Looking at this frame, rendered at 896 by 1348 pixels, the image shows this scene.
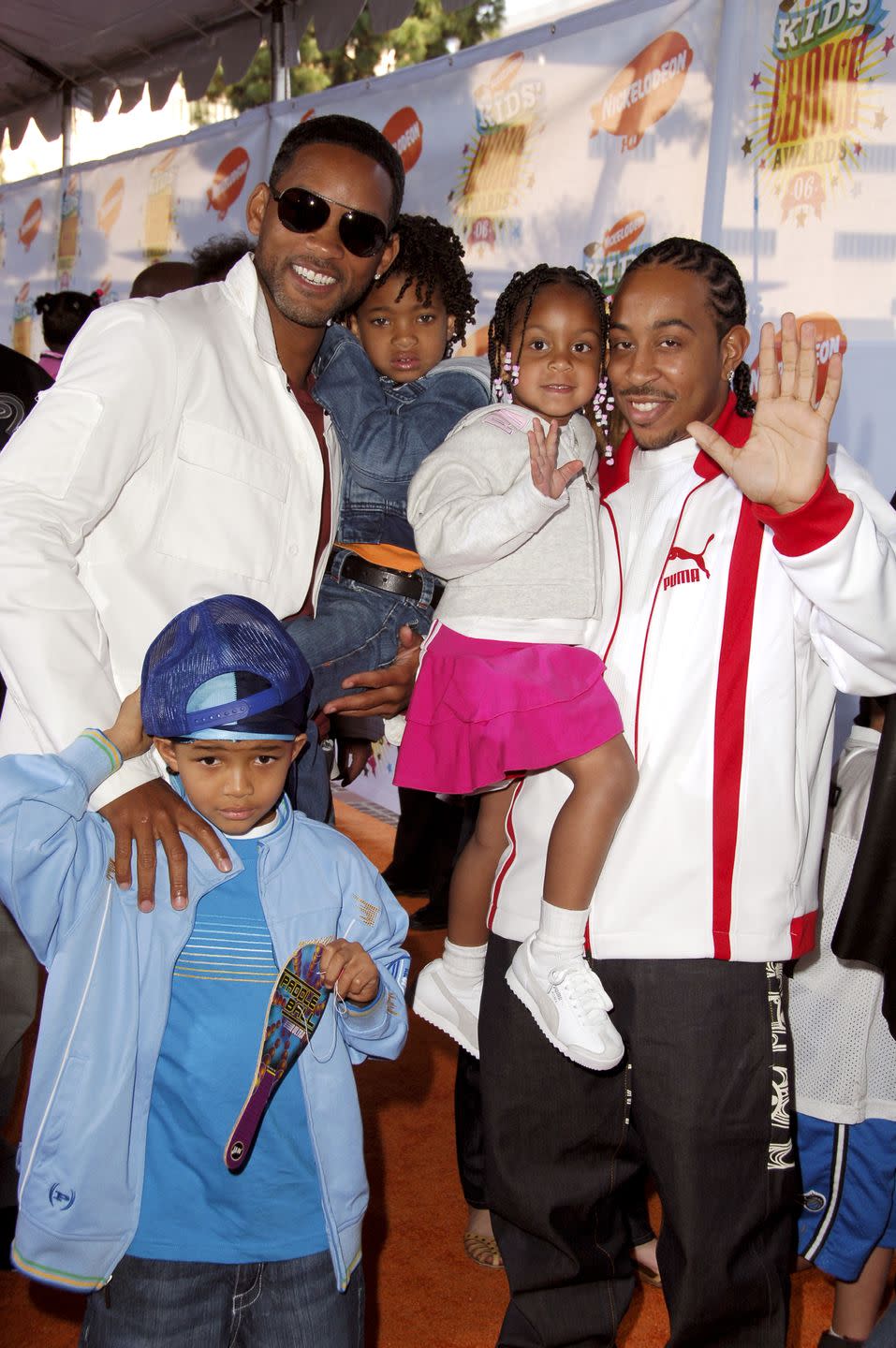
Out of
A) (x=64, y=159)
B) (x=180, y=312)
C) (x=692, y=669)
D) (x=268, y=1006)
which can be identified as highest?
(x=64, y=159)

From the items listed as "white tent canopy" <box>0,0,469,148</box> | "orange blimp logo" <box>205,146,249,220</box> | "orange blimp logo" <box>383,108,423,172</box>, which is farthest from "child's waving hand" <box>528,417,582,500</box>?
"orange blimp logo" <box>205,146,249,220</box>

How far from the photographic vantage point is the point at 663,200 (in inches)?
172

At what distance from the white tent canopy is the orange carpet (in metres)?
4.57

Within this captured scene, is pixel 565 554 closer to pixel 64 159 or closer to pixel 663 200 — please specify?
pixel 663 200

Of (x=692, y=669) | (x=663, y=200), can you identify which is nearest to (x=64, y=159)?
(x=663, y=200)

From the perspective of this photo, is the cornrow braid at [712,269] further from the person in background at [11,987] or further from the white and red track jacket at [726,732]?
the person in background at [11,987]

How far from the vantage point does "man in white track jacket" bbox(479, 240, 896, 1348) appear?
1.95 meters

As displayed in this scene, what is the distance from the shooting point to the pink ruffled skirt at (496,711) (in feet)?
7.07

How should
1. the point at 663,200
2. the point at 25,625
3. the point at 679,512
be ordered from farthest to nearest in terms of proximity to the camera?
the point at 663,200
the point at 679,512
the point at 25,625

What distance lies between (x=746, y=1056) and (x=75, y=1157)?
43.5 inches

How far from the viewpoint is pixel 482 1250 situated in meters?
3.11

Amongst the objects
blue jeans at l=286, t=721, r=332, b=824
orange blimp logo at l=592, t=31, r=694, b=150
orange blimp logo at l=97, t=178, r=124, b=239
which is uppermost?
orange blimp logo at l=97, t=178, r=124, b=239

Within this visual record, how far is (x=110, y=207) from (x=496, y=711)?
650 cm

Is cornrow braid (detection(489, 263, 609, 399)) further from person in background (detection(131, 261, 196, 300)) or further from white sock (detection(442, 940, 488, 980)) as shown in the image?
person in background (detection(131, 261, 196, 300))
